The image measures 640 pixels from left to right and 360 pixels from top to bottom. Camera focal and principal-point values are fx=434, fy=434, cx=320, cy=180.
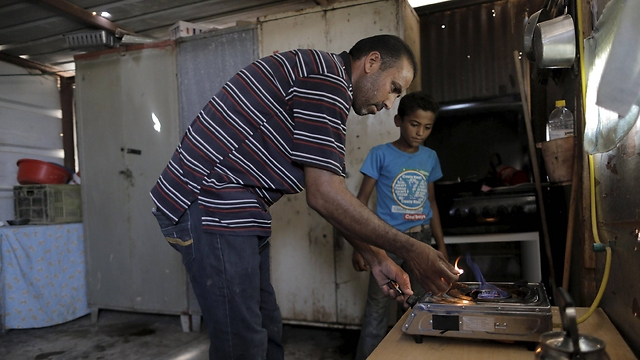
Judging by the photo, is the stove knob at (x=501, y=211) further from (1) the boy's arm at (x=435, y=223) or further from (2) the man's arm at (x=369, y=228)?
(2) the man's arm at (x=369, y=228)

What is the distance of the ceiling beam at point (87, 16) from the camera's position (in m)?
3.50

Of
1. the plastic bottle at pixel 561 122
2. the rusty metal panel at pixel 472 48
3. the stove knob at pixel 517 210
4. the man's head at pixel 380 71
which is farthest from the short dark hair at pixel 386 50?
the rusty metal panel at pixel 472 48

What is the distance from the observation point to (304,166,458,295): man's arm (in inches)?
42.5

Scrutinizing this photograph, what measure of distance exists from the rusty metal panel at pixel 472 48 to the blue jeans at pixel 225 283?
2665 mm

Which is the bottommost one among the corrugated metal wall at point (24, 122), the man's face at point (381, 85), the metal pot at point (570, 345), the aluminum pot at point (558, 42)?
the metal pot at point (570, 345)

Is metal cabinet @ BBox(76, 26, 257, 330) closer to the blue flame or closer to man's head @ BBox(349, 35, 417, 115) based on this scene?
man's head @ BBox(349, 35, 417, 115)

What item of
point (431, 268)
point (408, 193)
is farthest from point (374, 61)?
point (408, 193)

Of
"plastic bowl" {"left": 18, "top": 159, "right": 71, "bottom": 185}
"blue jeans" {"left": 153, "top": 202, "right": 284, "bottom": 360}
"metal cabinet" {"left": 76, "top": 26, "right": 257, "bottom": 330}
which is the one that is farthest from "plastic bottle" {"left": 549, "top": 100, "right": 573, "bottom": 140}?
"plastic bowl" {"left": 18, "top": 159, "right": 71, "bottom": 185}

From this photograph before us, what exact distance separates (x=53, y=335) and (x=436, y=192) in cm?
312

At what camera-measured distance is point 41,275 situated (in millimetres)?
3570

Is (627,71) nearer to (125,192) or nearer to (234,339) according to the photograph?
(234,339)

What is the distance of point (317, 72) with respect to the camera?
1237 mm

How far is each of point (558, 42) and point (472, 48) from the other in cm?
192

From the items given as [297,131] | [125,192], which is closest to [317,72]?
[297,131]
